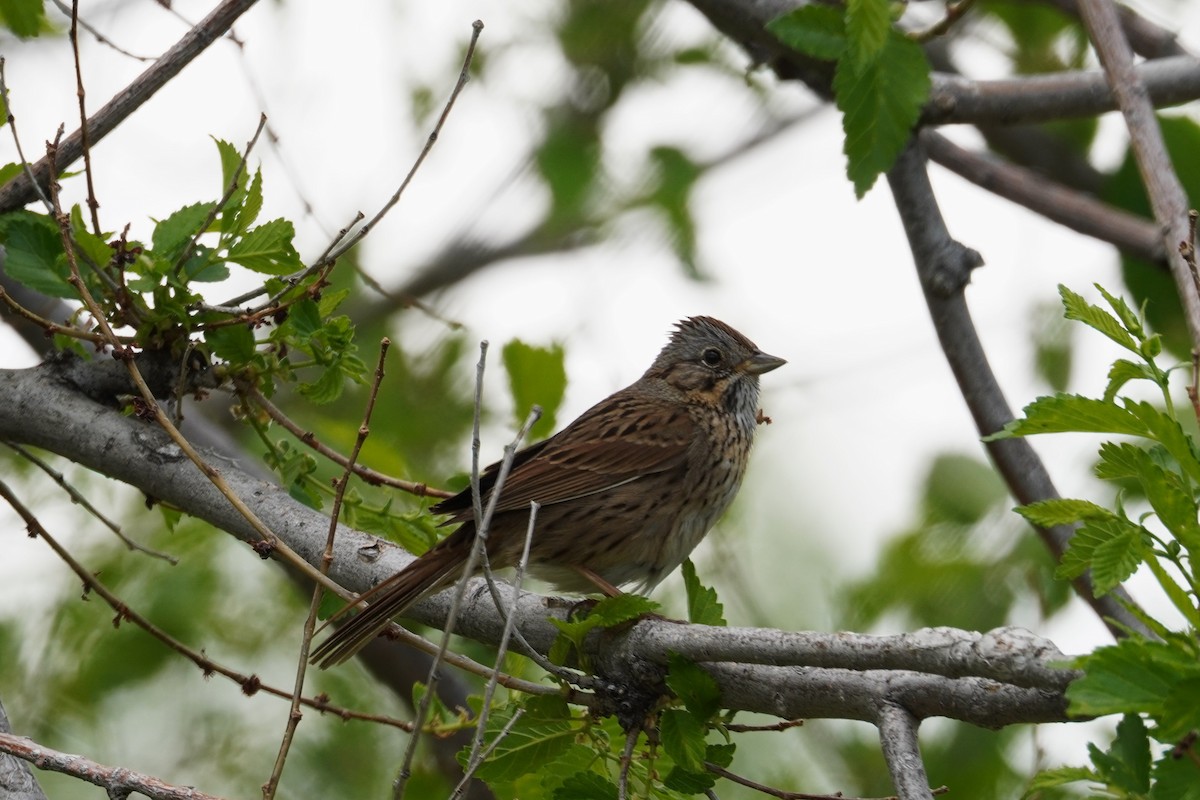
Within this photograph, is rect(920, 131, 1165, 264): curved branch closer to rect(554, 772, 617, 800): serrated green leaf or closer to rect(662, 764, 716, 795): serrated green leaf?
rect(662, 764, 716, 795): serrated green leaf

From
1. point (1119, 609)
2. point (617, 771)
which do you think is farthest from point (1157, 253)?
point (617, 771)

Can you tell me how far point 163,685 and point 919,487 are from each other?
11.4 ft

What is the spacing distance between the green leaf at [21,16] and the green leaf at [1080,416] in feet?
9.01

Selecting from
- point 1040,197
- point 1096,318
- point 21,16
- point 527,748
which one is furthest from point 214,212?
point 1040,197

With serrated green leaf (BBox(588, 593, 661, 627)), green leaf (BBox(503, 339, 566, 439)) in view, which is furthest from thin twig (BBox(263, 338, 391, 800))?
green leaf (BBox(503, 339, 566, 439))

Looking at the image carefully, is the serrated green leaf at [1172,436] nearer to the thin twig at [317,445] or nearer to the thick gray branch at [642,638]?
the thick gray branch at [642,638]

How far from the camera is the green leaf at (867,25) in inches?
127

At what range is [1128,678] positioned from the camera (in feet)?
6.86

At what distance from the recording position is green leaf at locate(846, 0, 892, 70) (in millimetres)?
3230

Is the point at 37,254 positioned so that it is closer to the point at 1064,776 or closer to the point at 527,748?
the point at 527,748

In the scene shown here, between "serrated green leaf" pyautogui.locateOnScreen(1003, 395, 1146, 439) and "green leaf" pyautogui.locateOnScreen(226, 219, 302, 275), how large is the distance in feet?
6.17

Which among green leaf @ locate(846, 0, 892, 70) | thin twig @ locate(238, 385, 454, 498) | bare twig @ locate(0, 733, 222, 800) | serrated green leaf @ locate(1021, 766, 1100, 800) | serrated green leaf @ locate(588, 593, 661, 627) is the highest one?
green leaf @ locate(846, 0, 892, 70)

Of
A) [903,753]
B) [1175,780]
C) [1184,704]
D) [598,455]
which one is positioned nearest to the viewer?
[1184,704]

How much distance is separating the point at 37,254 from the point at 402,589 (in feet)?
3.95
